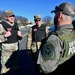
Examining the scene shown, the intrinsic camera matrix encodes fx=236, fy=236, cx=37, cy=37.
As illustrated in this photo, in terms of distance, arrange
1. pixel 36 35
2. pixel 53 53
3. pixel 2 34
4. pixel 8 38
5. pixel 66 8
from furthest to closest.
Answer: pixel 36 35 → pixel 8 38 → pixel 2 34 → pixel 66 8 → pixel 53 53

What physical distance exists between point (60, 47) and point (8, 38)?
4132mm

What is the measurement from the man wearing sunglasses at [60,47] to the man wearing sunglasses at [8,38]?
380 centimetres

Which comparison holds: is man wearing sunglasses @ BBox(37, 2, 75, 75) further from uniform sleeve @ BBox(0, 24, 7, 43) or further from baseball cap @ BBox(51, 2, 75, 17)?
uniform sleeve @ BBox(0, 24, 7, 43)

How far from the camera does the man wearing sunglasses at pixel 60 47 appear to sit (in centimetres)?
257

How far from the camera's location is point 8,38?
21.7 feet

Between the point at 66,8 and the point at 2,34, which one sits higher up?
the point at 66,8

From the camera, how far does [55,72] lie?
8.77ft

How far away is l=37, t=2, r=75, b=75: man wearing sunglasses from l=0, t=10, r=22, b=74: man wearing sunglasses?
3.80 metres

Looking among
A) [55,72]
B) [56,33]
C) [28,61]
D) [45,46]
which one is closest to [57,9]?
[56,33]

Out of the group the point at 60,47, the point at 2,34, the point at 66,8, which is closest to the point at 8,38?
the point at 2,34

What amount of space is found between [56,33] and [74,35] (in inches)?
10.2

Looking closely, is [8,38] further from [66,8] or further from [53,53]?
[53,53]

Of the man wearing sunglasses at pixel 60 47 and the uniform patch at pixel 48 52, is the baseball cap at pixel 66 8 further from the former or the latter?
the uniform patch at pixel 48 52

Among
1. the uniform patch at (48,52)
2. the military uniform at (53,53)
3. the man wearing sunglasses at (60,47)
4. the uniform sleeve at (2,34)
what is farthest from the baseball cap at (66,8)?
the uniform sleeve at (2,34)
